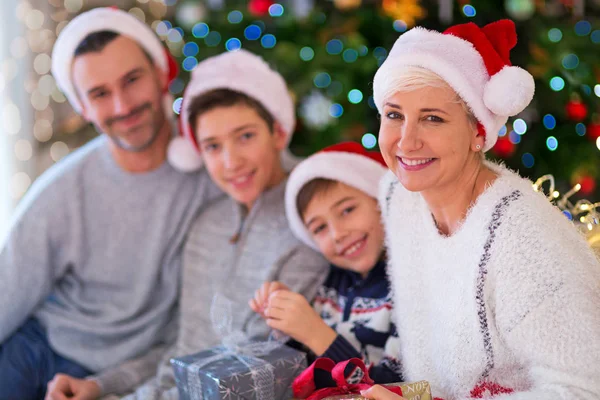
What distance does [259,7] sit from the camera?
306cm

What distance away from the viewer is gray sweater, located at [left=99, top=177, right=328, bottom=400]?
6.04 feet

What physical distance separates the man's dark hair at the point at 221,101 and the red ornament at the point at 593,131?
154 centimetres

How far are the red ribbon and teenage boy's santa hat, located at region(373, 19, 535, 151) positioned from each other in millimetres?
525

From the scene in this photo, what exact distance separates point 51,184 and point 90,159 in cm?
16

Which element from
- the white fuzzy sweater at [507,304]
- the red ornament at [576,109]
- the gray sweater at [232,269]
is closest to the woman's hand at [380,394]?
the white fuzzy sweater at [507,304]

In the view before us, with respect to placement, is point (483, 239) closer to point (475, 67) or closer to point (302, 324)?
point (475, 67)

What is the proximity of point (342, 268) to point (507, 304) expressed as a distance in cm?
67

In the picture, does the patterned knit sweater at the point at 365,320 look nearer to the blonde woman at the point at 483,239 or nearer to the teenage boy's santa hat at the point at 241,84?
the blonde woman at the point at 483,239

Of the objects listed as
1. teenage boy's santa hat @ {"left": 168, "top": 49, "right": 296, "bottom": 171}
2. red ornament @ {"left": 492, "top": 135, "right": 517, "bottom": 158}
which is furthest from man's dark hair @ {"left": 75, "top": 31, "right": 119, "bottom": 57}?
red ornament @ {"left": 492, "top": 135, "right": 517, "bottom": 158}

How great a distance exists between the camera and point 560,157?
2826 mm

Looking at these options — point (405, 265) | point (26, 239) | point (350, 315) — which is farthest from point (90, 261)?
point (405, 265)

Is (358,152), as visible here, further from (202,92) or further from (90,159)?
(90,159)

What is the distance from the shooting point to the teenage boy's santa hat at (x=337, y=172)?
5.63 feet

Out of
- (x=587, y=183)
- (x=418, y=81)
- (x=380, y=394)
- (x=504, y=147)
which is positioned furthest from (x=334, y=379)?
(x=587, y=183)
